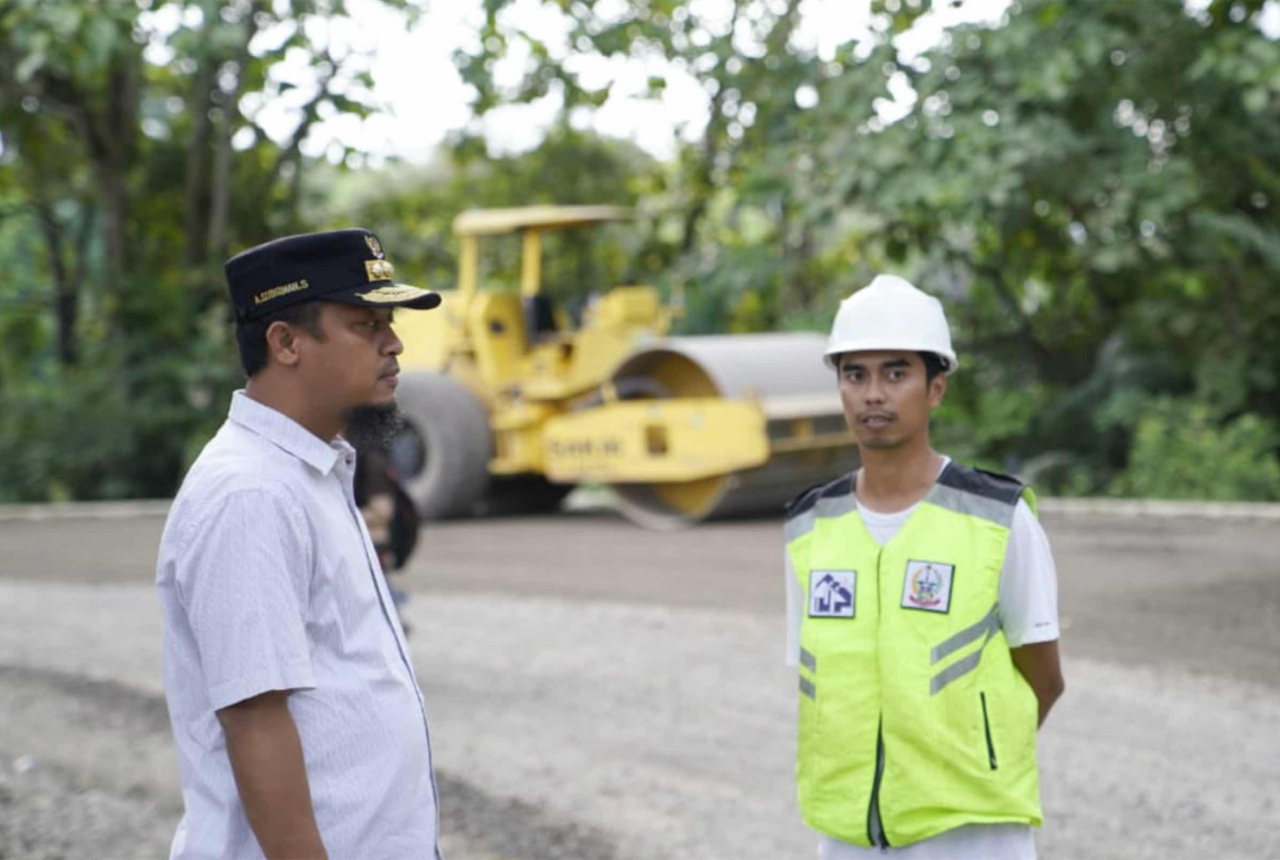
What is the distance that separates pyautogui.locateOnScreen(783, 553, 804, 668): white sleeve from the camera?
138 inches

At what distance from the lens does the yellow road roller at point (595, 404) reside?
597 inches

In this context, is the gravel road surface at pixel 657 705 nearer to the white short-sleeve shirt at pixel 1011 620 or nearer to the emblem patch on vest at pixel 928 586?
the white short-sleeve shirt at pixel 1011 620

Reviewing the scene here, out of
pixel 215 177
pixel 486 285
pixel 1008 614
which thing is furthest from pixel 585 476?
pixel 1008 614

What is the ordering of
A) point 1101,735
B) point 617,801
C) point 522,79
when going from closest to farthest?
point 617,801 → point 1101,735 → point 522,79

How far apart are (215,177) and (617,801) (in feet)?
57.1

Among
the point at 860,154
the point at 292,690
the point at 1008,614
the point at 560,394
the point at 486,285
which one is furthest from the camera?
the point at 486,285

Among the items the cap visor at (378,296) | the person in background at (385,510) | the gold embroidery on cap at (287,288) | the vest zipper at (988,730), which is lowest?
the person in background at (385,510)

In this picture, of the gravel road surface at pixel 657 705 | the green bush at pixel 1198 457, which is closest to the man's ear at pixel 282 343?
the gravel road surface at pixel 657 705

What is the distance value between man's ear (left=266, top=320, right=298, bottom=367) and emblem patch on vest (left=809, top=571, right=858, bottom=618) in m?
1.11

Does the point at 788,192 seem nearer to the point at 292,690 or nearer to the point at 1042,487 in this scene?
the point at 1042,487

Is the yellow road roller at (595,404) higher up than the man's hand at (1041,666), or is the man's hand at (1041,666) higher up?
the man's hand at (1041,666)

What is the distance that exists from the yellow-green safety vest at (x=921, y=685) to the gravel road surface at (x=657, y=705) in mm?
2571

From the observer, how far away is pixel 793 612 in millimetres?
3562

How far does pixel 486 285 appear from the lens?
18047 mm
